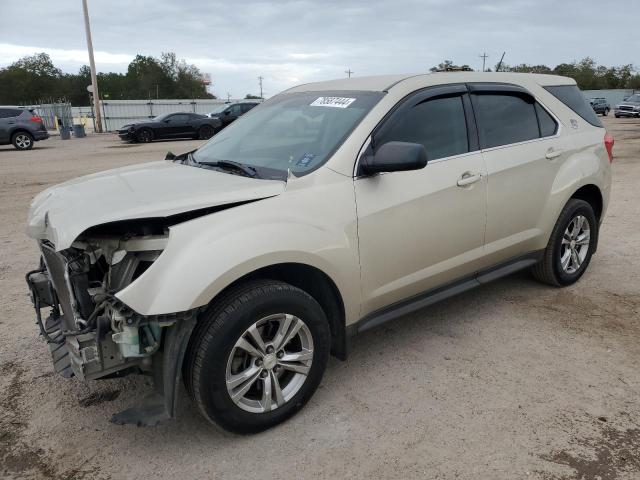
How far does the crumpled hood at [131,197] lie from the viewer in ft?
8.09

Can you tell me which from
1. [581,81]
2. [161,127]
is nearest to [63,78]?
[161,127]

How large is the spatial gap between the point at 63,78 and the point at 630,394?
96.3 metres

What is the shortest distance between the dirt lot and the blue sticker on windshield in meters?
1.34

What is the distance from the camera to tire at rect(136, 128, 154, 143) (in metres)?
23.3

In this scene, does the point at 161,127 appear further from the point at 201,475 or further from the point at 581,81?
the point at 581,81

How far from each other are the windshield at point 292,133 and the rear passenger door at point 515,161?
101 centimetres

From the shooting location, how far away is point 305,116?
3.56 metres

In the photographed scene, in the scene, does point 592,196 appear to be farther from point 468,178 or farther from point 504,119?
point 468,178

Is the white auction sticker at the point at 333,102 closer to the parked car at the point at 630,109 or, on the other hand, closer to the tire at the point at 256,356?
the tire at the point at 256,356

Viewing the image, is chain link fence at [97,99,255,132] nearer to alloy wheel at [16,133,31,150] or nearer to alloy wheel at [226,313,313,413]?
alloy wheel at [16,133,31,150]

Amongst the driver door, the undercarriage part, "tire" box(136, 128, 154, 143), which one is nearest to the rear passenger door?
the driver door

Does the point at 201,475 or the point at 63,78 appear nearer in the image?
the point at 201,475

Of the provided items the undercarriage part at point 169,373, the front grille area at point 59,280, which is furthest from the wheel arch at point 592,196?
the front grille area at point 59,280

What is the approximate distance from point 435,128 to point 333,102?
2.26 ft
